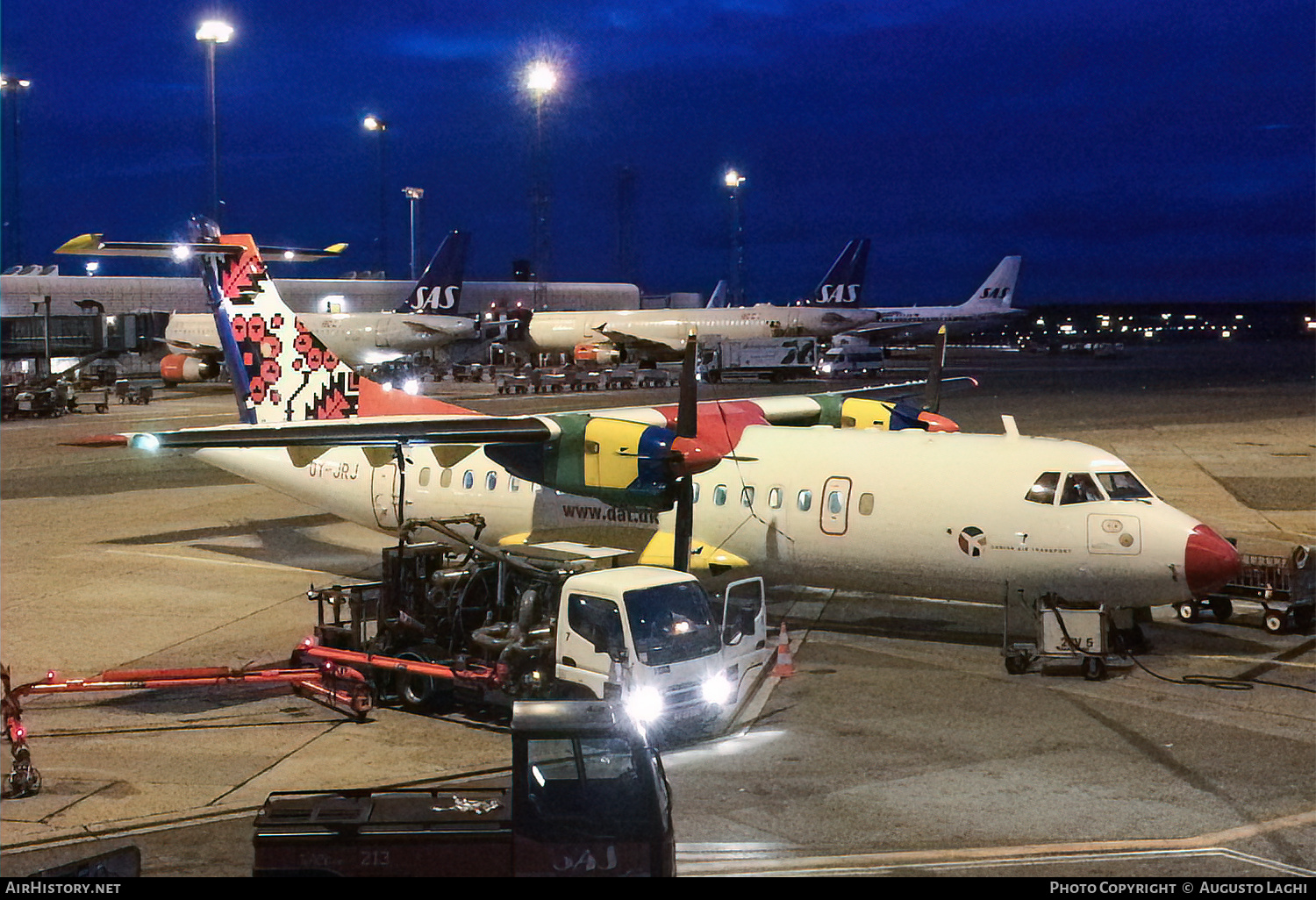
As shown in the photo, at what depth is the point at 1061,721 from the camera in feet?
47.1

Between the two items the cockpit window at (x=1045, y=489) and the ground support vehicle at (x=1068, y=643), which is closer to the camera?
the ground support vehicle at (x=1068, y=643)

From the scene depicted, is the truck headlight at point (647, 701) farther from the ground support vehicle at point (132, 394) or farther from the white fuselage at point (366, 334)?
the white fuselage at point (366, 334)

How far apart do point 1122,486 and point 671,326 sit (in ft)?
216

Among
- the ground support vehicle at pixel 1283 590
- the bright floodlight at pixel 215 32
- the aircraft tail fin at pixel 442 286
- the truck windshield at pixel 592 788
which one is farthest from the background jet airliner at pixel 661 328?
the truck windshield at pixel 592 788

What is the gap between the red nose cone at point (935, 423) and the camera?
74.4 feet

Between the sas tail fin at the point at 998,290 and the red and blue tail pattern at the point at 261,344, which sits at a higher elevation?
the sas tail fin at the point at 998,290

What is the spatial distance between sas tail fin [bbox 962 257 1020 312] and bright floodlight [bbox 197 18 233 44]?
73.8 metres

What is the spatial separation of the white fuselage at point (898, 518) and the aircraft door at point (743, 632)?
2354 mm

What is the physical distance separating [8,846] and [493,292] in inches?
4221

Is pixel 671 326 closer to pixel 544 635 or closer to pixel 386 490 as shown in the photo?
pixel 386 490

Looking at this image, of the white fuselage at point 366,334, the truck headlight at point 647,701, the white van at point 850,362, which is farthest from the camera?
the white van at point 850,362

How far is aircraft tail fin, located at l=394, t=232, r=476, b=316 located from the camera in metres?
73.1

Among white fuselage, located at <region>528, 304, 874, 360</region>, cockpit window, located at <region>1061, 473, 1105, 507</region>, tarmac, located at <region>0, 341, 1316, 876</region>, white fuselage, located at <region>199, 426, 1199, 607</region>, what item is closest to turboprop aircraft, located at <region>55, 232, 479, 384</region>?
white fuselage, located at <region>528, 304, 874, 360</region>

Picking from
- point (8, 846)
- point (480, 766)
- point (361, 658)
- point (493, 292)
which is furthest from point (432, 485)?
point (493, 292)
